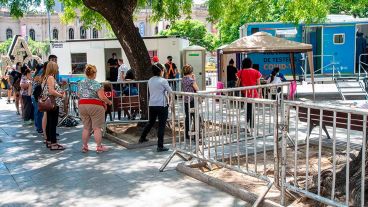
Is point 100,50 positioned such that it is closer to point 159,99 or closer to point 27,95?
point 27,95

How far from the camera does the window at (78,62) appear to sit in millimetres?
20806

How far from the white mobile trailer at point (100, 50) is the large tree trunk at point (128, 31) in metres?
9.37

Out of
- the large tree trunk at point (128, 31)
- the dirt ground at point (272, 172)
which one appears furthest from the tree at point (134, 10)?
the dirt ground at point (272, 172)

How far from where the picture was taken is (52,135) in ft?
28.4

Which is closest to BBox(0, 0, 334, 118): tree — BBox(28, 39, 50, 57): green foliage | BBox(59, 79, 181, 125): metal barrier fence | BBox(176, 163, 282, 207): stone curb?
BBox(59, 79, 181, 125): metal barrier fence

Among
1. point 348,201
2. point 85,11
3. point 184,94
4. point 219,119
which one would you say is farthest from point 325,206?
point 85,11

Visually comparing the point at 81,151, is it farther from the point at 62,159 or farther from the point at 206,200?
the point at 206,200

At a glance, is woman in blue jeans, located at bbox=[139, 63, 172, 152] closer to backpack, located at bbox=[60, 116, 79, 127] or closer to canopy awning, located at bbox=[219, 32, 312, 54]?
backpack, located at bbox=[60, 116, 79, 127]

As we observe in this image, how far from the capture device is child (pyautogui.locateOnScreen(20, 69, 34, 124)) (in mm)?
11906

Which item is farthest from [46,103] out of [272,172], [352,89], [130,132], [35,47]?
[35,47]

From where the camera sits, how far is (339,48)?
19312mm

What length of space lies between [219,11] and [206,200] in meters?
9.91

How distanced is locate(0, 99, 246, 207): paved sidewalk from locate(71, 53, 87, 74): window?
39.5ft

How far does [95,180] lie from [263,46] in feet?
29.5
